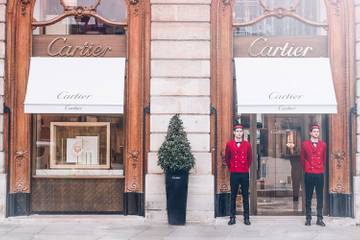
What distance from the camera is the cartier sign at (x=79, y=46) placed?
40.8 ft

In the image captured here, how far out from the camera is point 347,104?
12188 millimetres

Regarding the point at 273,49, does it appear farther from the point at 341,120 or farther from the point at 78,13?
the point at 78,13

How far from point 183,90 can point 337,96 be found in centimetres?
335

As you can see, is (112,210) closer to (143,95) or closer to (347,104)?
(143,95)

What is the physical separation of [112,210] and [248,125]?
3560mm

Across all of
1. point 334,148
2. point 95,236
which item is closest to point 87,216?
point 95,236

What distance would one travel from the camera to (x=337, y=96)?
1222cm

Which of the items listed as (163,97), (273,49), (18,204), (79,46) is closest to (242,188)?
(163,97)

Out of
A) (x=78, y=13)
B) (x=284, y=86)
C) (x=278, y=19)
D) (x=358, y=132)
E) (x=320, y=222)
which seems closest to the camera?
(x=320, y=222)

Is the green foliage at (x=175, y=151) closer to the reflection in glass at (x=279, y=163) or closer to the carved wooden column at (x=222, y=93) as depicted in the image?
the carved wooden column at (x=222, y=93)

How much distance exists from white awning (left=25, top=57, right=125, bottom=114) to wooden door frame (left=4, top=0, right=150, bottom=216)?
1.07 feet

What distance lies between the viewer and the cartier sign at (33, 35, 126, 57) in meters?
12.4

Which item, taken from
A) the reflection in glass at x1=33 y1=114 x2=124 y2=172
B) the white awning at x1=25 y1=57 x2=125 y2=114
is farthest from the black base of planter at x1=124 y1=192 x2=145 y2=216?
the white awning at x1=25 y1=57 x2=125 y2=114

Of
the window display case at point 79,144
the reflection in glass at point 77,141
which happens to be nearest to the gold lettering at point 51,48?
the reflection in glass at point 77,141
